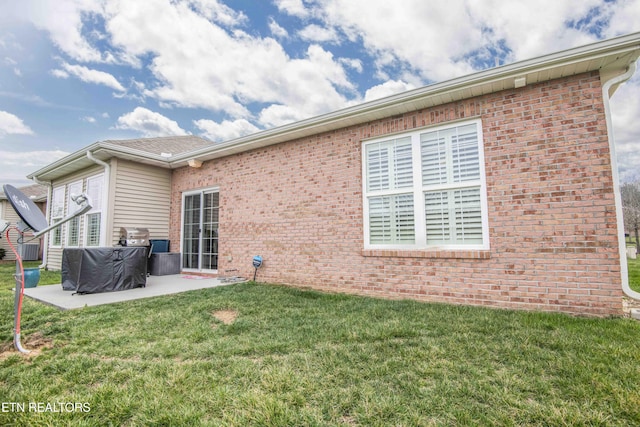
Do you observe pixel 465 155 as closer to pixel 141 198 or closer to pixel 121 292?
pixel 121 292

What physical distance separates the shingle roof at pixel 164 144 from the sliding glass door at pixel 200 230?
5.37ft

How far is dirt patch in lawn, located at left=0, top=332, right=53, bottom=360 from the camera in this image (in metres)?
2.72

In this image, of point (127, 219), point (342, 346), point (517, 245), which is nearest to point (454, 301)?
point (517, 245)

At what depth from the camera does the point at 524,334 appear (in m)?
2.86

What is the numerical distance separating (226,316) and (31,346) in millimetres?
1855

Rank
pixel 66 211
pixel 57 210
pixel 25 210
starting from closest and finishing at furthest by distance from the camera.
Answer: pixel 25 210, pixel 66 211, pixel 57 210

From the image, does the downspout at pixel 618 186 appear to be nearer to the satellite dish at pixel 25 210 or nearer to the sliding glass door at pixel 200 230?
the satellite dish at pixel 25 210

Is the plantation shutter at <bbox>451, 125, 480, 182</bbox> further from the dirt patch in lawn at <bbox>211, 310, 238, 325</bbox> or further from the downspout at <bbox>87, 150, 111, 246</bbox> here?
the downspout at <bbox>87, 150, 111, 246</bbox>

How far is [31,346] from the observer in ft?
9.50

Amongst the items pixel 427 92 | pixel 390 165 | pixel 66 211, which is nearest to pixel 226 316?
pixel 390 165

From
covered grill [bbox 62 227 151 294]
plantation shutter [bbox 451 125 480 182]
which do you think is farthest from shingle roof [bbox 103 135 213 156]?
plantation shutter [bbox 451 125 480 182]

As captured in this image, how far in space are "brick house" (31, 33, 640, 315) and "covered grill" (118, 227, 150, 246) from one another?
2842 mm

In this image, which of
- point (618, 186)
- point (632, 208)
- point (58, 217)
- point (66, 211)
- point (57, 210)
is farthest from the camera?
point (632, 208)

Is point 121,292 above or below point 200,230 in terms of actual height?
below
